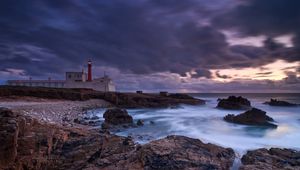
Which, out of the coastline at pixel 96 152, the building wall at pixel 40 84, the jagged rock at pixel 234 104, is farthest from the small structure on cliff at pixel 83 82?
the coastline at pixel 96 152

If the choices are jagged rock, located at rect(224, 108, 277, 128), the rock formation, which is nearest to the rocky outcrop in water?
jagged rock, located at rect(224, 108, 277, 128)

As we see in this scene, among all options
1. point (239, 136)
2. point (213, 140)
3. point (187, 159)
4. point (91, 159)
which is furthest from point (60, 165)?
point (239, 136)

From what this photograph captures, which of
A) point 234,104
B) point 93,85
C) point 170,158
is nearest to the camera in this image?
point 170,158

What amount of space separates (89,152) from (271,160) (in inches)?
213

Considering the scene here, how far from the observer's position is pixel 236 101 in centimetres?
3412

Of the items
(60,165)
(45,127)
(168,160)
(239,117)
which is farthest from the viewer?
(239,117)

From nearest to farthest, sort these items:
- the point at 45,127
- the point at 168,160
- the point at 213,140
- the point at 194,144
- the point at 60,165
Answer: the point at 168,160 → the point at 60,165 → the point at 194,144 → the point at 45,127 → the point at 213,140

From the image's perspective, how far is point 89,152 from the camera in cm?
809

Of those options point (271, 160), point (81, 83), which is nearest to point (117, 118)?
point (271, 160)

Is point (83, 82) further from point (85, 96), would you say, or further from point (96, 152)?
point (96, 152)

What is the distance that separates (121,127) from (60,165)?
8.24 meters

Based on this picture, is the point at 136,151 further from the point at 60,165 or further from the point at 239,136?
the point at 239,136

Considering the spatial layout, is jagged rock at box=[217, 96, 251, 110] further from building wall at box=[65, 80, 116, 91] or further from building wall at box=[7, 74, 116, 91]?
building wall at box=[7, 74, 116, 91]

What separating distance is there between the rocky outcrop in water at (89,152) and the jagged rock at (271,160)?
660mm
